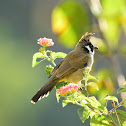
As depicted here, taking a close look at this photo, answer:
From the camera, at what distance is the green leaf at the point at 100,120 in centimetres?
154

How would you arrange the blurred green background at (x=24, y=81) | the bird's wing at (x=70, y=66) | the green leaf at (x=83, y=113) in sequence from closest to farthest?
the green leaf at (x=83, y=113) → the bird's wing at (x=70, y=66) → the blurred green background at (x=24, y=81)

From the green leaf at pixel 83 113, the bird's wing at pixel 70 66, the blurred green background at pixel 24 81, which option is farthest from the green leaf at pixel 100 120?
the blurred green background at pixel 24 81

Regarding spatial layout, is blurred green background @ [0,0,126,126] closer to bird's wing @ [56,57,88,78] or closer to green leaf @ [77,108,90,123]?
bird's wing @ [56,57,88,78]

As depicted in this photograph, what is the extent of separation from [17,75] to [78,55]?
14.2 meters

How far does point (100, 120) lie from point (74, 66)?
821mm

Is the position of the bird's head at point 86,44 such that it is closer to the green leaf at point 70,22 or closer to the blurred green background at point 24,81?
the green leaf at point 70,22

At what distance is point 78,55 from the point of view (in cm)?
243

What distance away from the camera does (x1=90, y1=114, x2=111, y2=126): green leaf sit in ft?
5.05

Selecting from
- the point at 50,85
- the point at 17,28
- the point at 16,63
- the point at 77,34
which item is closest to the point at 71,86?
the point at 50,85

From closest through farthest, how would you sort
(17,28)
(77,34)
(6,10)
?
(77,34) → (17,28) → (6,10)

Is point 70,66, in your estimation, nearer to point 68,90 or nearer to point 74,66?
point 74,66

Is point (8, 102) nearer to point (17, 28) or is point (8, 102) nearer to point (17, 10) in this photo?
point (17, 28)

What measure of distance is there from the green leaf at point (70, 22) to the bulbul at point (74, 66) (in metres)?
0.06

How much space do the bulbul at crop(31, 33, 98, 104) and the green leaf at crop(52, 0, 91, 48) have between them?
0.06m
